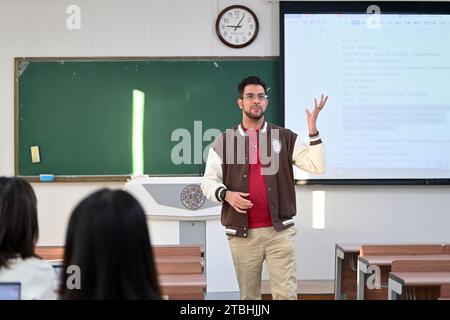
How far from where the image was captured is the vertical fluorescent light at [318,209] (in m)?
5.84

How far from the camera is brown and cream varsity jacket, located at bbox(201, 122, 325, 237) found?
3.48 meters

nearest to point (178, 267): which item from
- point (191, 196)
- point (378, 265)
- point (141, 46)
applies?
point (378, 265)

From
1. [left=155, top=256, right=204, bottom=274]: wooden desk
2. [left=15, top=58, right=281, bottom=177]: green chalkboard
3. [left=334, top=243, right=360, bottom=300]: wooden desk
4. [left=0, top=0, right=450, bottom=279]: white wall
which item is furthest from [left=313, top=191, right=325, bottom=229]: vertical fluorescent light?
[left=155, top=256, right=204, bottom=274]: wooden desk

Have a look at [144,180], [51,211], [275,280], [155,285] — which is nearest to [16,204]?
[155,285]

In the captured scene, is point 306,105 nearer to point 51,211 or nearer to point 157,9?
point 157,9

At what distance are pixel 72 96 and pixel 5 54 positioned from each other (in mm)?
715

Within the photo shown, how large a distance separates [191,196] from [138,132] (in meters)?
1.26

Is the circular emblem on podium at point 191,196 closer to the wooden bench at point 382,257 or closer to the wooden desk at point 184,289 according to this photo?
the wooden bench at point 382,257

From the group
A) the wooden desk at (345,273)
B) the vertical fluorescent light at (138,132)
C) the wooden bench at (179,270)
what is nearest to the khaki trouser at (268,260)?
the wooden bench at (179,270)

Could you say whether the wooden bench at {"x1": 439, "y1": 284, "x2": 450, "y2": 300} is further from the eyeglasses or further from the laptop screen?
the laptop screen

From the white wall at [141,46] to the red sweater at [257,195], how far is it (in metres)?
2.34

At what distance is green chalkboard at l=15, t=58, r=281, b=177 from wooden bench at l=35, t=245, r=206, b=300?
219cm

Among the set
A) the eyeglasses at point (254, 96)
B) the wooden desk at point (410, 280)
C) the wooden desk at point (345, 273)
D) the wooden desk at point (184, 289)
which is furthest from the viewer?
the wooden desk at point (345, 273)

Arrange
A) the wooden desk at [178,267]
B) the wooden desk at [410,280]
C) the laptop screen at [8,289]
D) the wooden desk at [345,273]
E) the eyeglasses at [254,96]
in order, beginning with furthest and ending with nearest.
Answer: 1. the wooden desk at [345,273]
2. the eyeglasses at [254,96]
3. the wooden desk at [178,267]
4. the wooden desk at [410,280]
5. the laptop screen at [8,289]
